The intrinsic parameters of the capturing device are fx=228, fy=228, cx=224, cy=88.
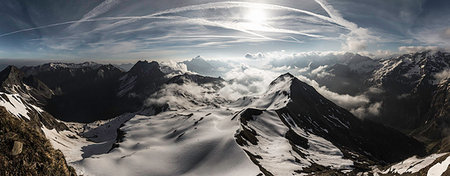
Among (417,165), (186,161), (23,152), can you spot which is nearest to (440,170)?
(417,165)

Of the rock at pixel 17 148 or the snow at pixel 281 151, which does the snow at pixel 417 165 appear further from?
the rock at pixel 17 148

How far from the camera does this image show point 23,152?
1948 cm

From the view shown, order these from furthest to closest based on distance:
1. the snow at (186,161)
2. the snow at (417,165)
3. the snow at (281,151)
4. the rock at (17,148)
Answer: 1. the snow at (281,151)
2. the snow at (186,161)
3. the snow at (417,165)
4. the rock at (17,148)

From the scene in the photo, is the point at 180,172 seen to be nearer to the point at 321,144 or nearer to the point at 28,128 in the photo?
the point at 28,128

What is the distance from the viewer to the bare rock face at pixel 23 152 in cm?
1805

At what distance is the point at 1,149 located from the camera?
17.9 m

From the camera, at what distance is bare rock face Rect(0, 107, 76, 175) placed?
18047mm

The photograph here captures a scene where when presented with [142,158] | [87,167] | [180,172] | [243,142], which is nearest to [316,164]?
[243,142]

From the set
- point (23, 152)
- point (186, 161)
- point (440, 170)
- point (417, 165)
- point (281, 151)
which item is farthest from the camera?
point (281, 151)

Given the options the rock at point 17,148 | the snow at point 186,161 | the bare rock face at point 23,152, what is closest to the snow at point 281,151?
the snow at point 186,161

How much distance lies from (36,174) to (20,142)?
3062 mm

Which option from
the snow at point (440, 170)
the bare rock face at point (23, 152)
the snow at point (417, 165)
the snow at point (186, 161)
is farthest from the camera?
the snow at point (186, 161)

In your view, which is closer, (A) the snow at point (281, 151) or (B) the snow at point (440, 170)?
(B) the snow at point (440, 170)

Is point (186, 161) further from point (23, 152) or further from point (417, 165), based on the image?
point (23, 152)
